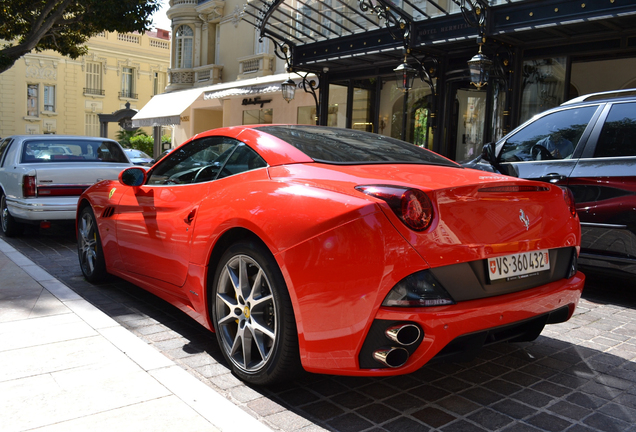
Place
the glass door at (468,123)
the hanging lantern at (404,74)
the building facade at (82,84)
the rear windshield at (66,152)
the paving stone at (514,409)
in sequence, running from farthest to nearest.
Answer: the building facade at (82,84), the glass door at (468,123), the hanging lantern at (404,74), the rear windshield at (66,152), the paving stone at (514,409)

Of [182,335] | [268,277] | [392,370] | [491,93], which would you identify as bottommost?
[182,335]

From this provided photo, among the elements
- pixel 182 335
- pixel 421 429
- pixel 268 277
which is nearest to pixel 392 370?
pixel 421 429

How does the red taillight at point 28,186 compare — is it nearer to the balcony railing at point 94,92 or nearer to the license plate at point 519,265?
the license plate at point 519,265

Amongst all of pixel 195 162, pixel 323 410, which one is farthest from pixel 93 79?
pixel 323 410

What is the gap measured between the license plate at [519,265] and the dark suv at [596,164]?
7.73 feet

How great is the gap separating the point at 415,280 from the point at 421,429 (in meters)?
0.71

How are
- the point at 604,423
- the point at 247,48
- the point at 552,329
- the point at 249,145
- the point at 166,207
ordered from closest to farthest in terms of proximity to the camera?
the point at 604,423 → the point at 249,145 → the point at 166,207 → the point at 552,329 → the point at 247,48

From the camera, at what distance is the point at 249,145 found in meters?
3.46

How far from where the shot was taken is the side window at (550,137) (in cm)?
542

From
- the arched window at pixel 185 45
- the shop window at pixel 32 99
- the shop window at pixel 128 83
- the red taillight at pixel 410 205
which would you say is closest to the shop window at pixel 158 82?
the shop window at pixel 128 83

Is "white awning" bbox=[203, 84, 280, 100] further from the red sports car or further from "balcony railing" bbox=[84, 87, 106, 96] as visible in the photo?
"balcony railing" bbox=[84, 87, 106, 96]

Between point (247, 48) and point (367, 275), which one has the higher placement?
point (247, 48)

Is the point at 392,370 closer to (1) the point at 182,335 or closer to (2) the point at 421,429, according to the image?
(2) the point at 421,429

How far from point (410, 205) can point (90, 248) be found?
3.75 metres
